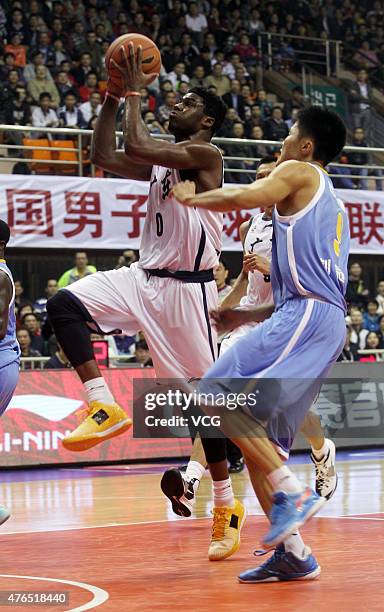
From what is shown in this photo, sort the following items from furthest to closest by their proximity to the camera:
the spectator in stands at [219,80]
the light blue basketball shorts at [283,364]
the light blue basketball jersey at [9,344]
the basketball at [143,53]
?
1. the spectator in stands at [219,80]
2. the light blue basketball jersey at [9,344]
3. the basketball at [143,53]
4. the light blue basketball shorts at [283,364]

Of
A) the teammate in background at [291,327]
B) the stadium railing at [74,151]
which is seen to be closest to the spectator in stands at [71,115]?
the stadium railing at [74,151]

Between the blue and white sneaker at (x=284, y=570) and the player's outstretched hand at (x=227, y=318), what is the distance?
4.21 feet

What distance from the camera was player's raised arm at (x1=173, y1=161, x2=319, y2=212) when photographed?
5.12 m

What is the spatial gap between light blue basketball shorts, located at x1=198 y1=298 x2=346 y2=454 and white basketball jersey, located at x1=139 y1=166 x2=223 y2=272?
4.16 feet

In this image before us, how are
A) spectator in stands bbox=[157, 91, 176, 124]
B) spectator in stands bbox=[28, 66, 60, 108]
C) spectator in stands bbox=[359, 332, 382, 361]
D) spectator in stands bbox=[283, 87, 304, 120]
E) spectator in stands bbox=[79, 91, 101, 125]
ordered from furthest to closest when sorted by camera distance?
spectator in stands bbox=[283, 87, 304, 120] < spectator in stands bbox=[157, 91, 176, 124] < spectator in stands bbox=[28, 66, 60, 108] < spectator in stands bbox=[79, 91, 101, 125] < spectator in stands bbox=[359, 332, 382, 361]

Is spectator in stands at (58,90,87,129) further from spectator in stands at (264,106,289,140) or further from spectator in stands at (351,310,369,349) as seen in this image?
spectator in stands at (351,310,369,349)

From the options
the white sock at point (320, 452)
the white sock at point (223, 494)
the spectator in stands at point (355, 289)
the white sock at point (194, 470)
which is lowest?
the spectator in stands at point (355, 289)

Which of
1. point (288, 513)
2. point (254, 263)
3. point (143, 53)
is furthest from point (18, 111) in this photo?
point (288, 513)

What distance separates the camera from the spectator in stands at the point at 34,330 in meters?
14.6

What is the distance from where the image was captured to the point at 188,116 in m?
6.75

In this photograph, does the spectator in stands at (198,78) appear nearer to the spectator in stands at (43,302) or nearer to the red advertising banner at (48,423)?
the spectator in stands at (43,302)

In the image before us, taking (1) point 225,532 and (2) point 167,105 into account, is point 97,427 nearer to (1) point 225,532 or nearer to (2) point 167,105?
(1) point 225,532

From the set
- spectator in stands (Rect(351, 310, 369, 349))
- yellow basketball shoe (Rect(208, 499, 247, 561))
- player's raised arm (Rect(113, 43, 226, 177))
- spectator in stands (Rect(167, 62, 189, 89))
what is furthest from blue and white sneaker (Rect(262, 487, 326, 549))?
spectator in stands (Rect(167, 62, 189, 89))

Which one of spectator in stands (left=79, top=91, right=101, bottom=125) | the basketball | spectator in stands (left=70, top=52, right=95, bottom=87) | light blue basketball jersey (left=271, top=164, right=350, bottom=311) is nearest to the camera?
light blue basketball jersey (left=271, top=164, right=350, bottom=311)
